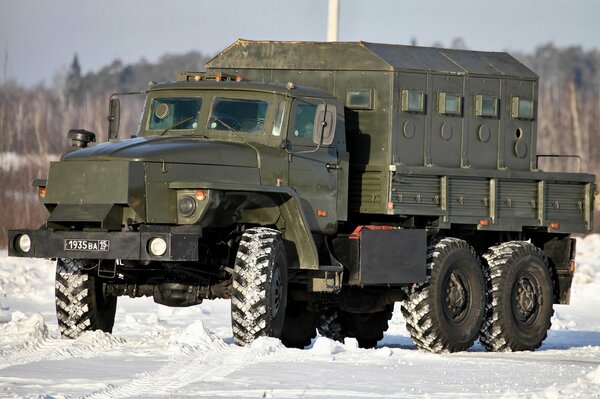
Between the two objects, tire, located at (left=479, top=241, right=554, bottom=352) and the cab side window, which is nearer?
the cab side window

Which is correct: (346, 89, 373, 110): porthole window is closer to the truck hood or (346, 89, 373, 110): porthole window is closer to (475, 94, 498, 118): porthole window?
(475, 94, 498, 118): porthole window

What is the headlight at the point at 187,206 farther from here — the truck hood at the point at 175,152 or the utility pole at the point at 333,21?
the utility pole at the point at 333,21

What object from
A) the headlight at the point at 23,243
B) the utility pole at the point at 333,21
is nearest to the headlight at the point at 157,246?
the headlight at the point at 23,243

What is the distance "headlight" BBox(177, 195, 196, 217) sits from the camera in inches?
620

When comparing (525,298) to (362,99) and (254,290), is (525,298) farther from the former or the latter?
(254,290)

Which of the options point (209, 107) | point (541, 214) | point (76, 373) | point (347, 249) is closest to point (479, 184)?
point (541, 214)

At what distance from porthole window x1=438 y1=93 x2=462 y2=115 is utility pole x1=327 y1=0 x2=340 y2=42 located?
5.48 metres

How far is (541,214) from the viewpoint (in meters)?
20.2

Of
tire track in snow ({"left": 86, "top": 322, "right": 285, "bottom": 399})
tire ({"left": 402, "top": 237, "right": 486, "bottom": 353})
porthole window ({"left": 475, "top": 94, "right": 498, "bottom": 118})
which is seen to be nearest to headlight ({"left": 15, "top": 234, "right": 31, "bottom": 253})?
tire track in snow ({"left": 86, "top": 322, "right": 285, "bottom": 399})

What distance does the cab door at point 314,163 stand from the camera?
17406mm

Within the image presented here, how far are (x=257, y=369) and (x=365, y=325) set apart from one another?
24.3 feet

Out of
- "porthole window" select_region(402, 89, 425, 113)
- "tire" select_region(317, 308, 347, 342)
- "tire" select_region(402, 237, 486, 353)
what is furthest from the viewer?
"tire" select_region(317, 308, 347, 342)

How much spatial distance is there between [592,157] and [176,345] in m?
40.2

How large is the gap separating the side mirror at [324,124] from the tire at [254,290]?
185 centimetres
